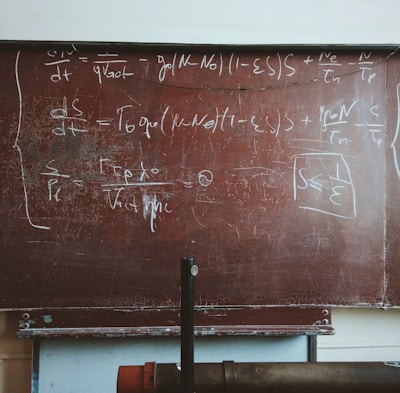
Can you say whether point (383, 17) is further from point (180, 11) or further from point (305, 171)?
point (180, 11)

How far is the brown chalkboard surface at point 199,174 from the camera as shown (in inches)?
71.5

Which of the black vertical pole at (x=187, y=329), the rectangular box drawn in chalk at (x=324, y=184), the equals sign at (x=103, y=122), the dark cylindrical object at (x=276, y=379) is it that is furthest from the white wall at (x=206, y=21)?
the dark cylindrical object at (x=276, y=379)

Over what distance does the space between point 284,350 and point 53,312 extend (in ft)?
3.34

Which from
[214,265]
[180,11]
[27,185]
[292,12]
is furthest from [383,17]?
[27,185]

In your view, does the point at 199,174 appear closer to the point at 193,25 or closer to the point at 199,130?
the point at 199,130

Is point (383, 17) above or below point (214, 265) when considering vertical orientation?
above

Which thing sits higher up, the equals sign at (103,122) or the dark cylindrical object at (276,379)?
the equals sign at (103,122)

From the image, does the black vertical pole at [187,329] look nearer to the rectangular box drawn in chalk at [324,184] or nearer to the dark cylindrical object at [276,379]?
the dark cylindrical object at [276,379]

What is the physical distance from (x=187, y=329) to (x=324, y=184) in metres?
1.18

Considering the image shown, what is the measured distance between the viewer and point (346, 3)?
75.8 inches

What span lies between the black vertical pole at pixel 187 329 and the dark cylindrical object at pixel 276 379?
0.08 meters

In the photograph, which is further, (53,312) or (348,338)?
(348,338)

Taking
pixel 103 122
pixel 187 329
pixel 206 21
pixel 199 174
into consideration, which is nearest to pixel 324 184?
pixel 199 174

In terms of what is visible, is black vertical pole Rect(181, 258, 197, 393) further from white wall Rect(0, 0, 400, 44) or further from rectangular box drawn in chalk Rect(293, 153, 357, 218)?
white wall Rect(0, 0, 400, 44)
